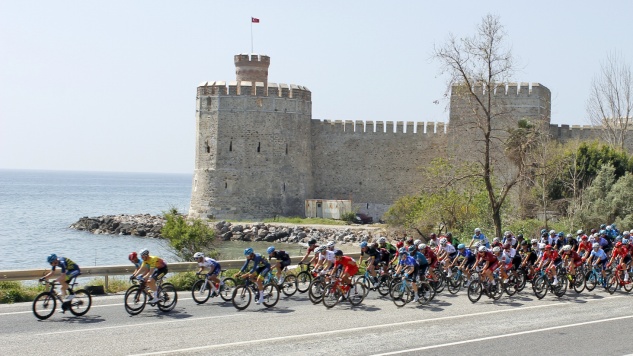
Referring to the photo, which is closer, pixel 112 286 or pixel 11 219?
pixel 112 286

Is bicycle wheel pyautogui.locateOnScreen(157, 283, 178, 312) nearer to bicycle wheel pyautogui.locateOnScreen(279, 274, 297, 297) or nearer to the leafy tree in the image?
bicycle wheel pyautogui.locateOnScreen(279, 274, 297, 297)

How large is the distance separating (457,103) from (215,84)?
1392cm

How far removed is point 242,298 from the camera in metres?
18.0

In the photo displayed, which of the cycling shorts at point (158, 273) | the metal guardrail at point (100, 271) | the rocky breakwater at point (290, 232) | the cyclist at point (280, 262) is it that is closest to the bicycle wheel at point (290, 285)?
the cyclist at point (280, 262)

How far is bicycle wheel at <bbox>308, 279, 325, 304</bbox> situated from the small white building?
32965 millimetres

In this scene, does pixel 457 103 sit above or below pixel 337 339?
above

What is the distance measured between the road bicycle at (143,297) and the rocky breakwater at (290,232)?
91.9 feet

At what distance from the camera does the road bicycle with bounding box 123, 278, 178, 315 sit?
1686cm

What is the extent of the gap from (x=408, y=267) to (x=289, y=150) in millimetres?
32887

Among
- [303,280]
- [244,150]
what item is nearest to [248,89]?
[244,150]

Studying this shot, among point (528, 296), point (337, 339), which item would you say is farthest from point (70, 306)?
point (528, 296)

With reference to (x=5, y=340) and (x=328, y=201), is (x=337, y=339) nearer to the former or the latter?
(x=5, y=340)

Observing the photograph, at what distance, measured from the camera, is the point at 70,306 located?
16453 mm

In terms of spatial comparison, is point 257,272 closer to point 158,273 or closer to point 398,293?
point 158,273
